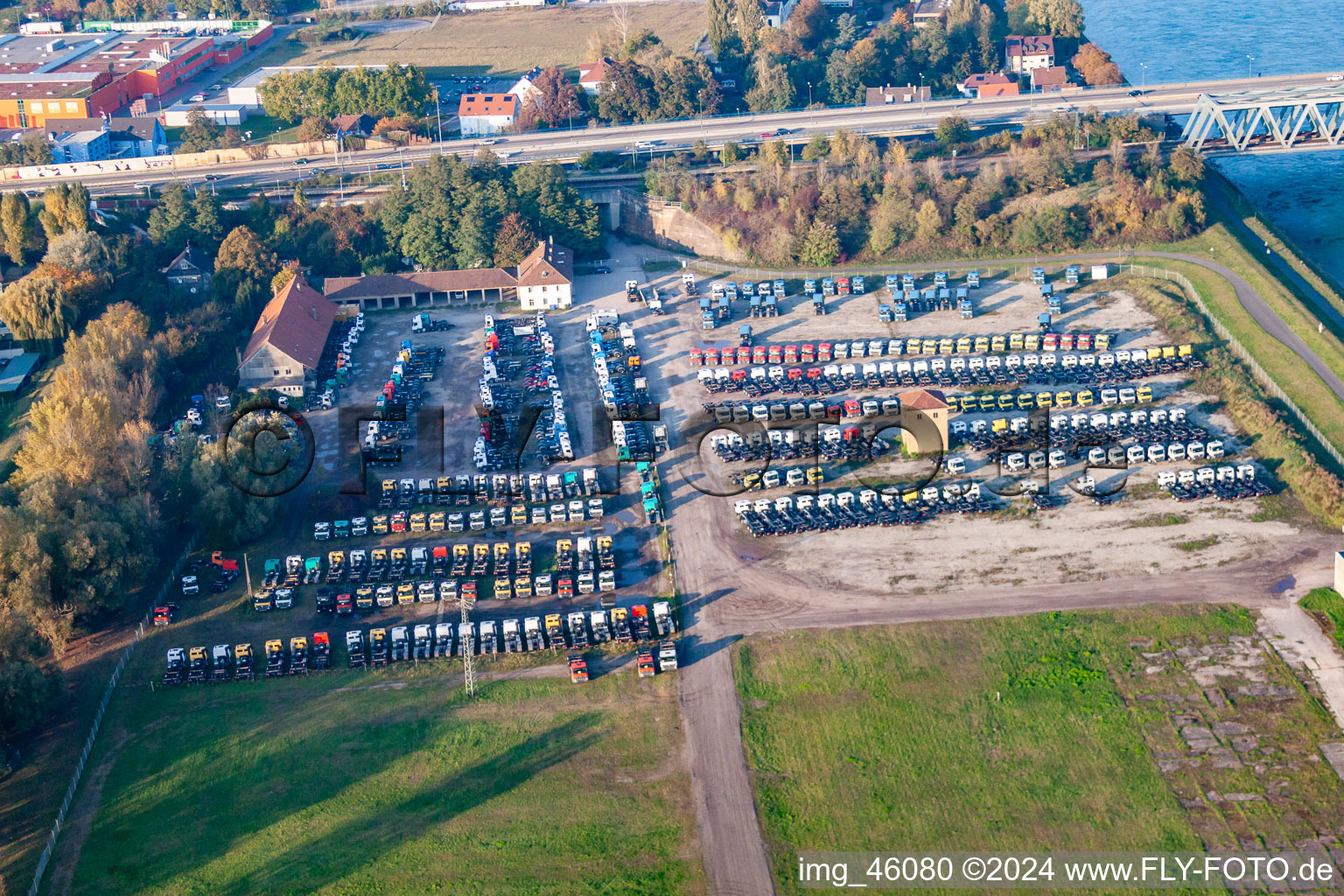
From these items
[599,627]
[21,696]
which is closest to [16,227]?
[21,696]

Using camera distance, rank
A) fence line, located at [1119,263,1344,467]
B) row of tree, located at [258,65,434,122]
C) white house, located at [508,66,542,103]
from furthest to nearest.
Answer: white house, located at [508,66,542,103] < row of tree, located at [258,65,434,122] < fence line, located at [1119,263,1344,467]

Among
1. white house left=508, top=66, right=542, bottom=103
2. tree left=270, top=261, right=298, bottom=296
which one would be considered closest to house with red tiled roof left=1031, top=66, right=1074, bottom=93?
white house left=508, top=66, right=542, bottom=103

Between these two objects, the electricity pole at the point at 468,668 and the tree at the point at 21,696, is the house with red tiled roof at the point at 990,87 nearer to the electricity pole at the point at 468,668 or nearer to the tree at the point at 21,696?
the electricity pole at the point at 468,668

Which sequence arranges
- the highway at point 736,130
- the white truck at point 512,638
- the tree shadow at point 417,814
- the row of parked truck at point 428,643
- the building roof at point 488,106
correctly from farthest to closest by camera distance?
1. the building roof at point 488,106
2. the highway at point 736,130
3. the white truck at point 512,638
4. the row of parked truck at point 428,643
5. the tree shadow at point 417,814

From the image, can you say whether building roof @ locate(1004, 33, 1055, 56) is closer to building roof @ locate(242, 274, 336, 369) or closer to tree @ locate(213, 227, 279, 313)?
building roof @ locate(242, 274, 336, 369)

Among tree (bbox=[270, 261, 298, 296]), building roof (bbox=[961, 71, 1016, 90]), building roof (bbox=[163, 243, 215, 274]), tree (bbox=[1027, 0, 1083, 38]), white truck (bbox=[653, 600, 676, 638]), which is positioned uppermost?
tree (bbox=[1027, 0, 1083, 38])

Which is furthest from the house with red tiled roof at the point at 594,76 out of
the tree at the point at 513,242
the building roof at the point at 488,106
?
the tree at the point at 513,242
